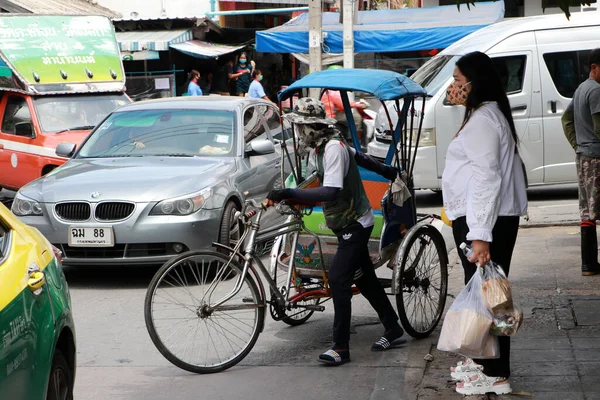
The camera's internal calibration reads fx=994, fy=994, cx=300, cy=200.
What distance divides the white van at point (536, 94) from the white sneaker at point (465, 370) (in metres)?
7.48

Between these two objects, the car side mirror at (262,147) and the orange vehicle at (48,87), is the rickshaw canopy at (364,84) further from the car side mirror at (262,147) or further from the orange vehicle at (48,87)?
the orange vehicle at (48,87)

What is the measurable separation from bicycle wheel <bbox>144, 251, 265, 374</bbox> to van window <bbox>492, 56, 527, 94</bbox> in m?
7.79

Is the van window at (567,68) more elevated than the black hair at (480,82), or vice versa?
the black hair at (480,82)

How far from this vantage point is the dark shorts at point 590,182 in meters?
8.30

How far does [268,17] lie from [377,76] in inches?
1179

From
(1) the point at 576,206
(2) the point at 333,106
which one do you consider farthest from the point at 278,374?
(2) the point at 333,106

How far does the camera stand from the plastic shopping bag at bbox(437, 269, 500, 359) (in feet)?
17.1

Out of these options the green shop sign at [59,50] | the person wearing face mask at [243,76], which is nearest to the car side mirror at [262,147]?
the green shop sign at [59,50]

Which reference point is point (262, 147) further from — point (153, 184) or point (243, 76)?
point (243, 76)

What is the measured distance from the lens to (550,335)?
664 cm

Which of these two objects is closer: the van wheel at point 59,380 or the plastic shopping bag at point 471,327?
the van wheel at point 59,380

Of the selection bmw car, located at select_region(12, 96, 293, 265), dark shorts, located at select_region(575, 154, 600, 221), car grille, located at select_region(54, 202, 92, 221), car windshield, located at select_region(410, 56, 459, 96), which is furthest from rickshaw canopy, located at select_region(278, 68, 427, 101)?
car windshield, located at select_region(410, 56, 459, 96)

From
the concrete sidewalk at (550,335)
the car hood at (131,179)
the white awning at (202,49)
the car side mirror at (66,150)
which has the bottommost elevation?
the concrete sidewalk at (550,335)

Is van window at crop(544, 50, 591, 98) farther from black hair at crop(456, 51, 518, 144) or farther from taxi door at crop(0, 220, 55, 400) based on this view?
taxi door at crop(0, 220, 55, 400)
